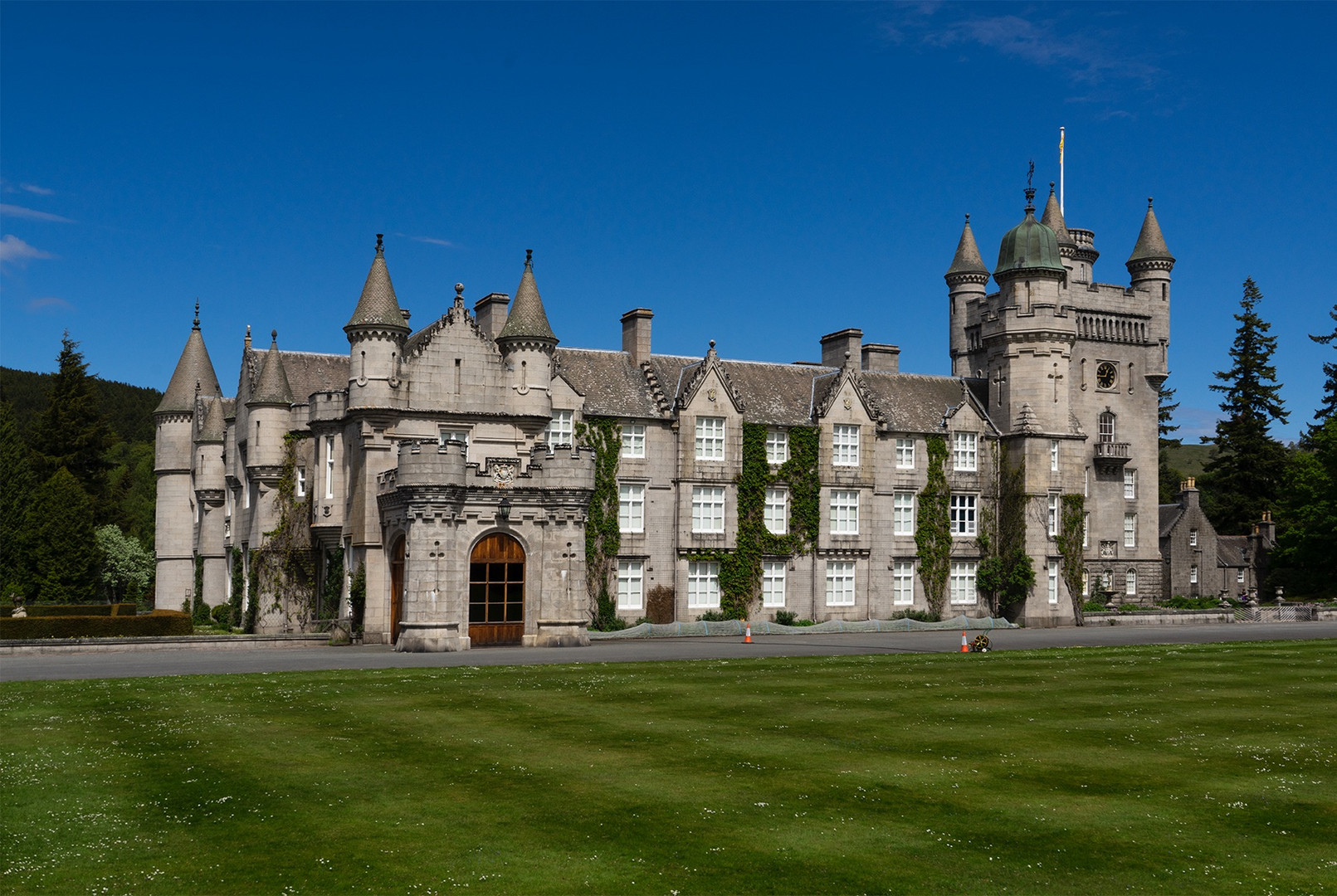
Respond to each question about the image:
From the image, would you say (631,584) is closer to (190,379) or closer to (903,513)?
(903,513)

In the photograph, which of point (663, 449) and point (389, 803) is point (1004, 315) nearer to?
point (663, 449)

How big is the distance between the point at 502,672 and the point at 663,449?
2376 centimetres

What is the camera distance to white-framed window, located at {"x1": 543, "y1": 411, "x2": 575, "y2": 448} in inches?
1965

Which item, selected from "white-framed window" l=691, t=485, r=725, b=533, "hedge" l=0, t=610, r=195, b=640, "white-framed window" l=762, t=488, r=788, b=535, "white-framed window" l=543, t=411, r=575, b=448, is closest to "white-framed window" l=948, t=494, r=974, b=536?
"white-framed window" l=762, t=488, r=788, b=535

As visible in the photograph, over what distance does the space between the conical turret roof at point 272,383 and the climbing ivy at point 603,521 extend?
1193 centimetres

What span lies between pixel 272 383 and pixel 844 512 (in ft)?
81.1

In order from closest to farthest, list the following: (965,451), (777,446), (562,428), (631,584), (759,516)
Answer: (562,428) → (631,584) → (759,516) → (777,446) → (965,451)

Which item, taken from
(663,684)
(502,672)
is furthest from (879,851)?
(502,672)

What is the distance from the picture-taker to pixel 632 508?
170ft

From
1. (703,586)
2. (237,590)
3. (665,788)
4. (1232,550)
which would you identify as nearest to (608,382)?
(703,586)

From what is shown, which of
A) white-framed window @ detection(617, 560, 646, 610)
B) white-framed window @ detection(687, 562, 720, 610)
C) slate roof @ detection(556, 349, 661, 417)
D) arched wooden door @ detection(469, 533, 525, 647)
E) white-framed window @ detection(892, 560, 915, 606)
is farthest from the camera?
white-framed window @ detection(892, 560, 915, 606)

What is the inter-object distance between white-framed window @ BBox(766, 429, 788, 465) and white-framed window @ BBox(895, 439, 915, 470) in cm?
552

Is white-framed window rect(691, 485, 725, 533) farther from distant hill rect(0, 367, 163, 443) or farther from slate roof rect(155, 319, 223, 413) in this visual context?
distant hill rect(0, 367, 163, 443)

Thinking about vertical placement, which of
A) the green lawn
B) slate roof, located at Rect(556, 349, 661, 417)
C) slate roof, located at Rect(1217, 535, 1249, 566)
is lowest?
the green lawn
